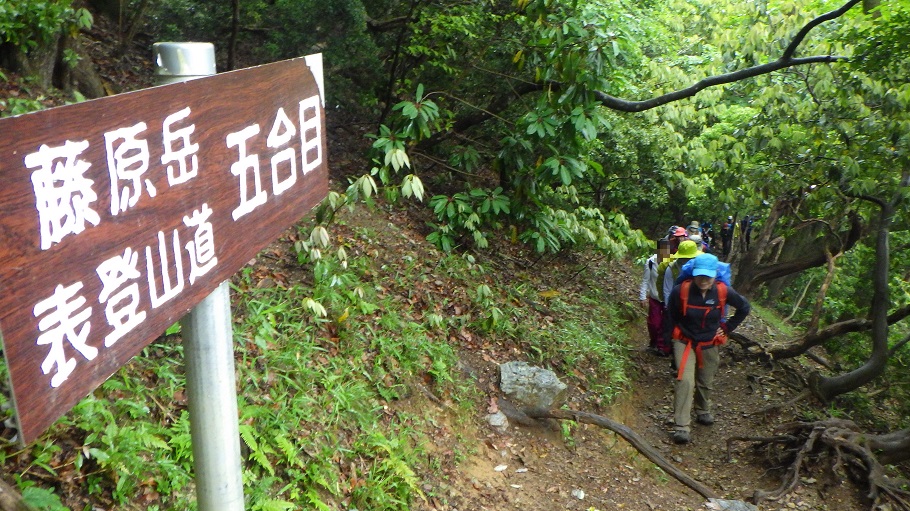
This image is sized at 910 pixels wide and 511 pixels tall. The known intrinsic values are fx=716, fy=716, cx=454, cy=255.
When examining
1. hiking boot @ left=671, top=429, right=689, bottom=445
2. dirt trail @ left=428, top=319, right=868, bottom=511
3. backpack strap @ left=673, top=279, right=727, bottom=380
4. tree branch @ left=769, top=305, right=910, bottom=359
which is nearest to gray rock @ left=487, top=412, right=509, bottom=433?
dirt trail @ left=428, top=319, right=868, bottom=511

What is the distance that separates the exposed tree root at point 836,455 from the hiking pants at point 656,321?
2.11m

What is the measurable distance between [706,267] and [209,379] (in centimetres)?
609

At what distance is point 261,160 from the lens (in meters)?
1.83

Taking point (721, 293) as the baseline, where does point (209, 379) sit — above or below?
above

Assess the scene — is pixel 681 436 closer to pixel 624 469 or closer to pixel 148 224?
pixel 624 469

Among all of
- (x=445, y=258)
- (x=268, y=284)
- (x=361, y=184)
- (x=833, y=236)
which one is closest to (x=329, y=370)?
(x=268, y=284)

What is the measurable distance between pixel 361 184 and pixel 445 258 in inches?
116

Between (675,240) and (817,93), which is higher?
(817,93)

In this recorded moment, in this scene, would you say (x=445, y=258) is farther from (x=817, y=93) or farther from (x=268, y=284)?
(x=817, y=93)

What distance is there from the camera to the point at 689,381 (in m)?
7.55

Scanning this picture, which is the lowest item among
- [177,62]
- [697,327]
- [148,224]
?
[697,327]

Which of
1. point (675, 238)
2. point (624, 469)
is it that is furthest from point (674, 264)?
point (624, 469)

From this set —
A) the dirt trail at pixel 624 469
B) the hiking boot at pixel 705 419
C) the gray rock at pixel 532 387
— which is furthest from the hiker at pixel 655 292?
the gray rock at pixel 532 387

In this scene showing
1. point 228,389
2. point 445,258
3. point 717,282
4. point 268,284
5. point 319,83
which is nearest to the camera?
point 228,389
